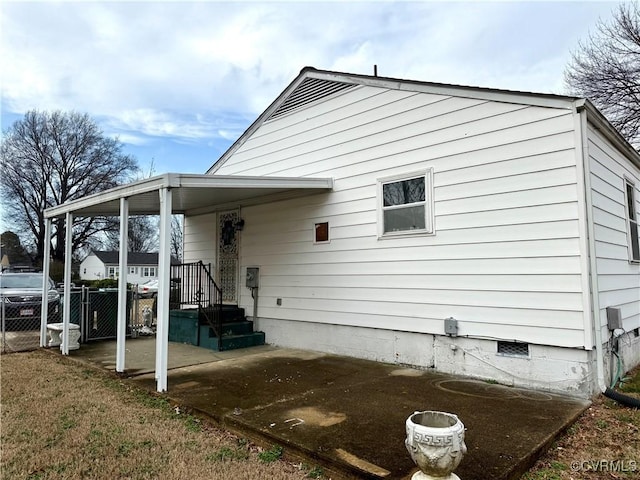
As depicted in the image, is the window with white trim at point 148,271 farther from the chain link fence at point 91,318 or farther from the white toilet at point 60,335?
the white toilet at point 60,335

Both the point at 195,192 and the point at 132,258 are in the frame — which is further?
the point at 132,258

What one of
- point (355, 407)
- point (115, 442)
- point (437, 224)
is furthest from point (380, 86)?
point (115, 442)

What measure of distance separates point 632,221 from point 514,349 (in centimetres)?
345

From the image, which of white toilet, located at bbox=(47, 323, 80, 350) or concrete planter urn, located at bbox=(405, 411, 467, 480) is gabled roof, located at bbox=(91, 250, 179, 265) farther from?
concrete planter urn, located at bbox=(405, 411, 467, 480)

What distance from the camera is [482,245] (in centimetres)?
529

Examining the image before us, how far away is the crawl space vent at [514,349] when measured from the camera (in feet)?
16.3

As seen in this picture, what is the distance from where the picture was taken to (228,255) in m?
8.97

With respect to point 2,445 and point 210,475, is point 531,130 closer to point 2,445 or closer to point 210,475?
point 210,475

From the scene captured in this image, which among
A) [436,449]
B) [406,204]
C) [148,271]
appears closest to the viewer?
[436,449]

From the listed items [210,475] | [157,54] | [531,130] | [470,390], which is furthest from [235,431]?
[157,54]

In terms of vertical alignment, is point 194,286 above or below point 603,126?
below

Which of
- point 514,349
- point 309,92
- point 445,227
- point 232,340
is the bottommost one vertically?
point 232,340

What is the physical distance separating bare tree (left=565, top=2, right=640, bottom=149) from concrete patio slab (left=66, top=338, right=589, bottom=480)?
15315 mm

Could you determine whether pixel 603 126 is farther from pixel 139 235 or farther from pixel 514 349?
pixel 139 235
